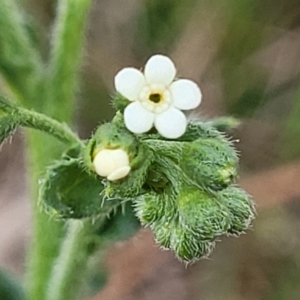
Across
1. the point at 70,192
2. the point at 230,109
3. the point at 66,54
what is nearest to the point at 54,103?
the point at 66,54

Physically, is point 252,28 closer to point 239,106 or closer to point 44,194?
point 239,106

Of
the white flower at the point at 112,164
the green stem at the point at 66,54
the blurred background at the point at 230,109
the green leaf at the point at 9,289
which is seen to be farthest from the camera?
the blurred background at the point at 230,109

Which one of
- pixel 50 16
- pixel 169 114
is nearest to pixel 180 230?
pixel 169 114

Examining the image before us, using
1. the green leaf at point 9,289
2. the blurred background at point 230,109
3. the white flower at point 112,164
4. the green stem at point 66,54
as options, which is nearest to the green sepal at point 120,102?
the white flower at point 112,164

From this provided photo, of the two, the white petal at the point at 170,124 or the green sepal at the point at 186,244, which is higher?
the white petal at the point at 170,124

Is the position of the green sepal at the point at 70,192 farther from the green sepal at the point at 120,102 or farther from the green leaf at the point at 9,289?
the green leaf at the point at 9,289
